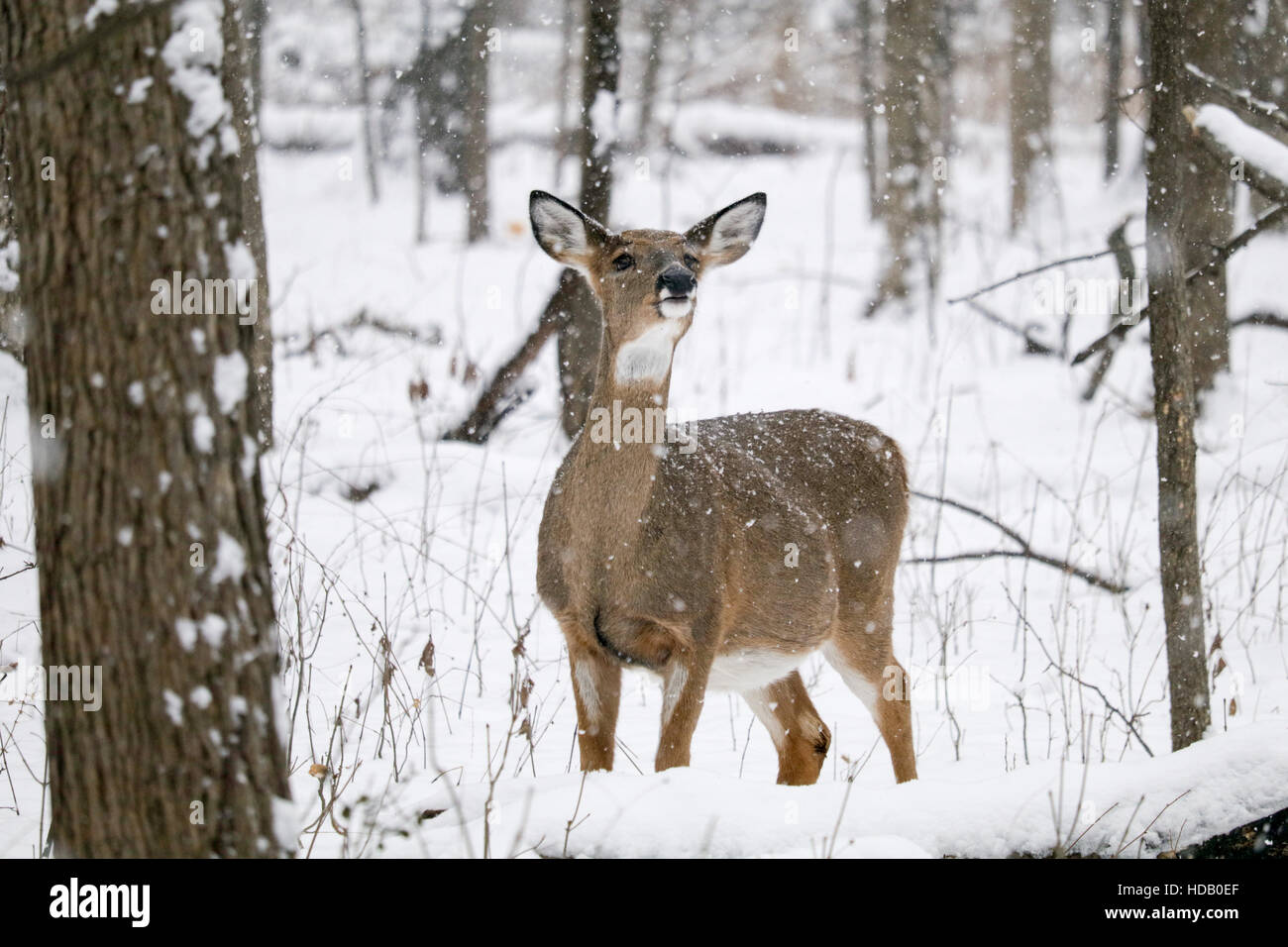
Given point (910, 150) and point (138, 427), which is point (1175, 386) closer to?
point (138, 427)

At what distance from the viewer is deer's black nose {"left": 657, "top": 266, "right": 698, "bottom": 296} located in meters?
4.78

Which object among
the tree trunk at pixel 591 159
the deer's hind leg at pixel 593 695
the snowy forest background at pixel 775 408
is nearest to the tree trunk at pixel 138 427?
the snowy forest background at pixel 775 408

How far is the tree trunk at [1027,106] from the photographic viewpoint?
20.1 m

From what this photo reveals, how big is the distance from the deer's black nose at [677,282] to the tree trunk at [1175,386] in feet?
5.29

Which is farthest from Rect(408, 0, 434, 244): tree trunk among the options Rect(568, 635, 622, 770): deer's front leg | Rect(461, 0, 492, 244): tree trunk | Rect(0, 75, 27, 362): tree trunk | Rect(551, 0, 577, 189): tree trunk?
Rect(568, 635, 622, 770): deer's front leg

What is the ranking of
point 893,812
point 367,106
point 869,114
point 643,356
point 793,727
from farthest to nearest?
1. point 367,106
2. point 869,114
3. point 793,727
4. point 643,356
5. point 893,812

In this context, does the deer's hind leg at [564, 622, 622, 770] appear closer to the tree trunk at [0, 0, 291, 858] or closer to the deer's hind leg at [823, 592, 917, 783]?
the deer's hind leg at [823, 592, 917, 783]

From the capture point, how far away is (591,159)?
7.84m

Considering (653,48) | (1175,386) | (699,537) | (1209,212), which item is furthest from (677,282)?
(653,48)

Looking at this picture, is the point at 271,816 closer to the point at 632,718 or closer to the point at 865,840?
the point at 865,840

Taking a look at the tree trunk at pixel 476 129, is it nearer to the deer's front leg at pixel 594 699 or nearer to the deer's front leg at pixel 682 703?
the deer's front leg at pixel 594 699

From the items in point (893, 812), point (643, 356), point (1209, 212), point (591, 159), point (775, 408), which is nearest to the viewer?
point (893, 812)

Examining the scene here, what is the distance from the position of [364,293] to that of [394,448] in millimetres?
7934

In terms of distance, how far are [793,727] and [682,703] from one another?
3.66 feet
